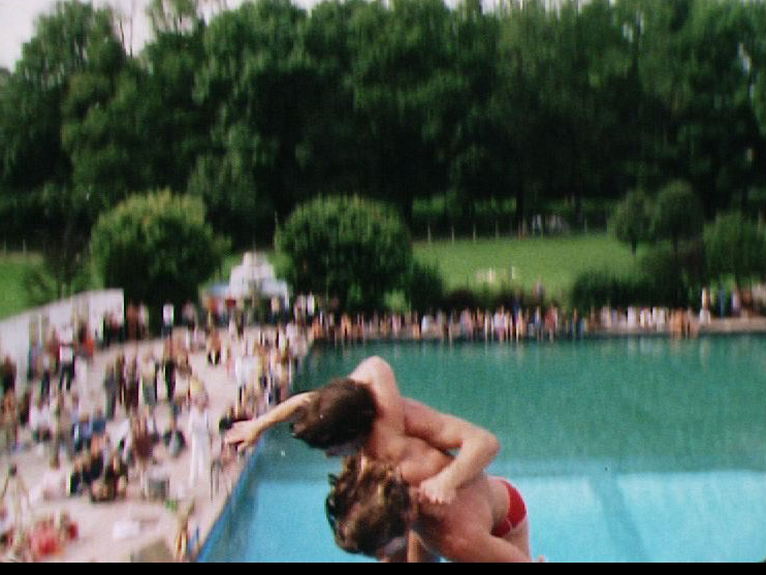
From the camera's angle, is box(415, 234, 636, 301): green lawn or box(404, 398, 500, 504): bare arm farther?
box(415, 234, 636, 301): green lawn

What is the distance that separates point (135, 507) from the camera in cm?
372

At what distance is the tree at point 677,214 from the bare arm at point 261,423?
1513 millimetres

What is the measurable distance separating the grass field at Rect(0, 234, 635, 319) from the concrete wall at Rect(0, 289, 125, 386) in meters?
0.17

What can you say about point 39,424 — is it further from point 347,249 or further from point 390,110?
point 390,110

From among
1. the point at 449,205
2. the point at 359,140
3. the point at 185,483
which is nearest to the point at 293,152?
the point at 359,140

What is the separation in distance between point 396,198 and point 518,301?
63 cm

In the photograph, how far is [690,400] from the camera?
4.00m

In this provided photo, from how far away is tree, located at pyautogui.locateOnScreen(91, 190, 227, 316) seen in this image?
12.6 ft

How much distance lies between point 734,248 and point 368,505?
1748 mm

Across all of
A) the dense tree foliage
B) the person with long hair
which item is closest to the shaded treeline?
the dense tree foliage

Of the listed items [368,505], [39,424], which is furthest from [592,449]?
[39,424]

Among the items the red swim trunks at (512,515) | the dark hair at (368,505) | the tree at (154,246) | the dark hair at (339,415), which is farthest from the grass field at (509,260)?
the dark hair at (368,505)

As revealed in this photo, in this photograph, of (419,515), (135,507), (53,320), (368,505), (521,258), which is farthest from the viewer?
(521,258)

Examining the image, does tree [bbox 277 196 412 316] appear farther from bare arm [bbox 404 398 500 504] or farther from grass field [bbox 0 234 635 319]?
bare arm [bbox 404 398 500 504]
